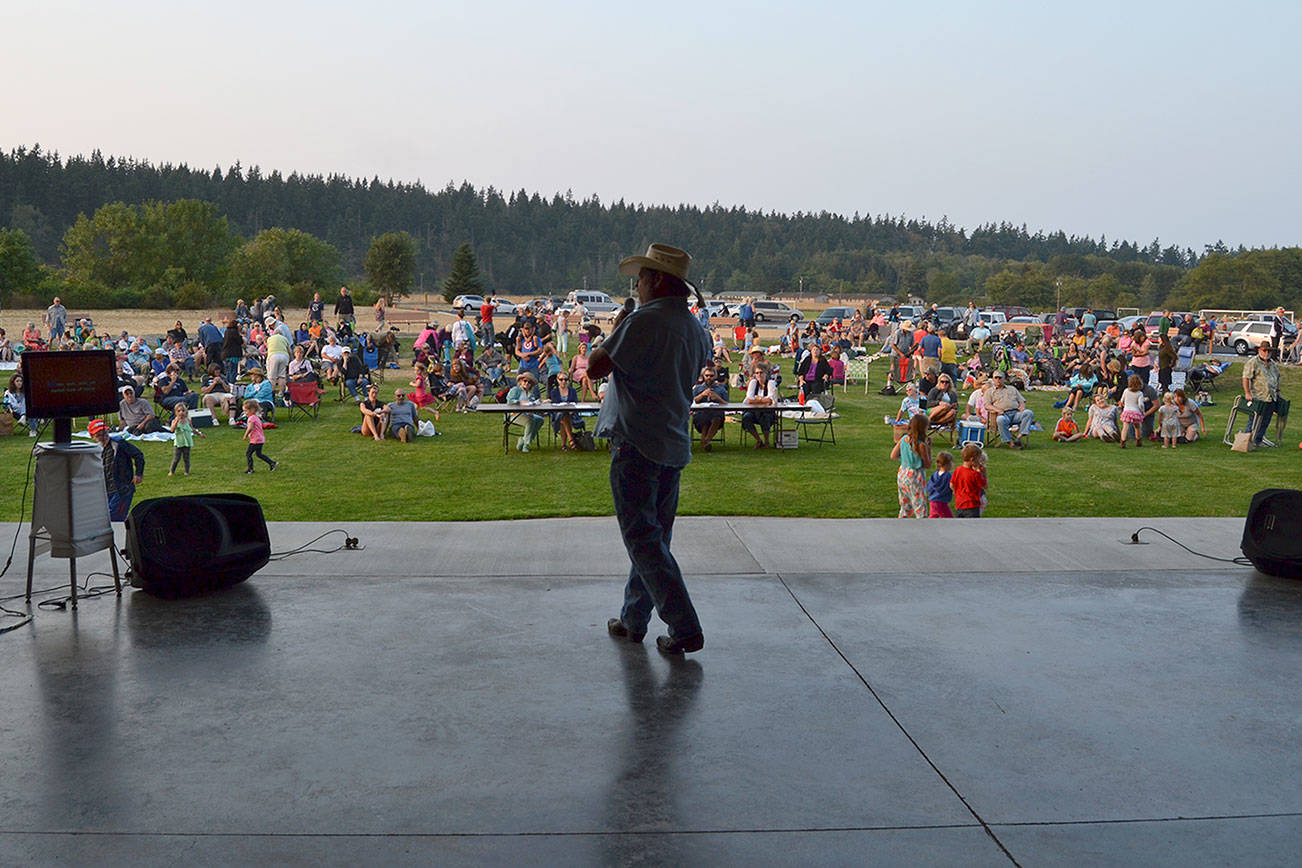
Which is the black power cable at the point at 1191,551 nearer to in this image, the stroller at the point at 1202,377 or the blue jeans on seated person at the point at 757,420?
the blue jeans on seated person at the point at 757,420

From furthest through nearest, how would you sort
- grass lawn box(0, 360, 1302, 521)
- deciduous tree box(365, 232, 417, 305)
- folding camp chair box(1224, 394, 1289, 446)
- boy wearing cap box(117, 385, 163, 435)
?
deciduous tree box(365, 232, 417, 305) < folding camp chair box(1224, 394, 1289, 446) < boy wearing cap box(117, 385, 163, 435) < grass lawn box(0, 360, 1302, 521)

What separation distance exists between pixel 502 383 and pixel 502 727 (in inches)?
783

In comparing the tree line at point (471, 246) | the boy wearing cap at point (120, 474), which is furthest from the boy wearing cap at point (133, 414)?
the tree line at point (471, 246)

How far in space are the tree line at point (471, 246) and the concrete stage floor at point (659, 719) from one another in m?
65.6

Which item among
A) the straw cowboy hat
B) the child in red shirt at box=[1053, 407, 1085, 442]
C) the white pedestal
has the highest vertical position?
the straw cowboy hat

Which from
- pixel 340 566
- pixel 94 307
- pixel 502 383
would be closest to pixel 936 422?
pixel 502 383

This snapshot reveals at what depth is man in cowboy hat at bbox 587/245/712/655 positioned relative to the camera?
4430 mm

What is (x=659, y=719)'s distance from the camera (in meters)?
3.88

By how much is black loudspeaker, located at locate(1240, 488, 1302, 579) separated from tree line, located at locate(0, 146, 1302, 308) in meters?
67.1

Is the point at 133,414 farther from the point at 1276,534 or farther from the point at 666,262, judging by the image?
the point at 1276,534

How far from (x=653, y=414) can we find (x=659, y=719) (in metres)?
1.24

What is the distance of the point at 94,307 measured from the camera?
210 feet

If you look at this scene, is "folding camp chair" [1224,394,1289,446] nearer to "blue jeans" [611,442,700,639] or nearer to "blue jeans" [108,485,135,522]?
"blue jeans" [611,442,700,639]

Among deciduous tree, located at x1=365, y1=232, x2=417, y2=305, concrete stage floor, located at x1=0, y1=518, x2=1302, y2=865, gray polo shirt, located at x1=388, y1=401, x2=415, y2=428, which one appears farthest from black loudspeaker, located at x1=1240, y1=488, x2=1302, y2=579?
deciduous tree, located at x1=365, y1=232, x2=417, y2=305
